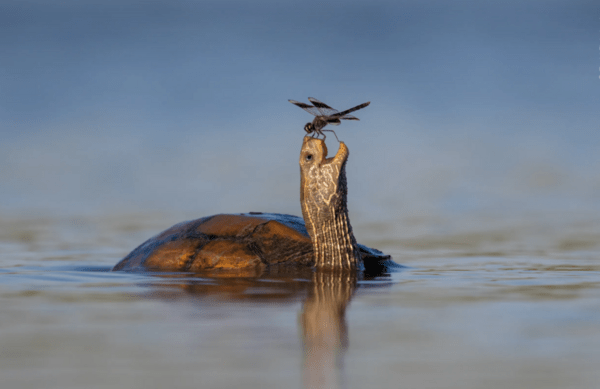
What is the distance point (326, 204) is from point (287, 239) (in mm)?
710

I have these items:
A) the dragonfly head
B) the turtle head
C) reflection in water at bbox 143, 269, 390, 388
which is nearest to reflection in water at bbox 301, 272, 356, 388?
reflection in water at bbox 143, 269, 390, 388

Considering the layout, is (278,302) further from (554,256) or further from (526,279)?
(554,256)

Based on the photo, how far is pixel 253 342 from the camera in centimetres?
233

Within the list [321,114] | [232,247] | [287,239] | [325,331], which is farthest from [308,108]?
[325,331]

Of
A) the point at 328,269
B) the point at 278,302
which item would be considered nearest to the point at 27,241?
the point at 328,269

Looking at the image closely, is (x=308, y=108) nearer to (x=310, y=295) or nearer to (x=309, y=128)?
(x=309, y=128)

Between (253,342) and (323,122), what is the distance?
2954mm

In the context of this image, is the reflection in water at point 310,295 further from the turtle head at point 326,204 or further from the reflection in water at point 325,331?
the turtle head at point 326,204

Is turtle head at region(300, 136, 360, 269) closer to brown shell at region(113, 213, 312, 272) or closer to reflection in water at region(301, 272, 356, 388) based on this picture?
brown shell at region(113, 213, 312, 272)

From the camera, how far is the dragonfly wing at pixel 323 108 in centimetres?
487

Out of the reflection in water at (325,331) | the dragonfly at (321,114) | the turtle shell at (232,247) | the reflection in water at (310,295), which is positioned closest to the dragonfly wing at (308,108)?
the dragonfly at (321,114)

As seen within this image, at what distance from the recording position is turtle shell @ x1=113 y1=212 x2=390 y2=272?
531 centimetres

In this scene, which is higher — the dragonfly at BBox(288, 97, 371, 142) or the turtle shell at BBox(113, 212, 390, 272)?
the dragonfly at BBox(288, 97, 371, 142)

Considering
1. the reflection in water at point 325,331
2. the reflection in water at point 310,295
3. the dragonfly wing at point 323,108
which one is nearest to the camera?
the reflection in water at point 325,331
